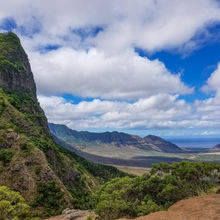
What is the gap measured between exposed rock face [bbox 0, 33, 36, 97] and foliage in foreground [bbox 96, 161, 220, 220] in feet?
316

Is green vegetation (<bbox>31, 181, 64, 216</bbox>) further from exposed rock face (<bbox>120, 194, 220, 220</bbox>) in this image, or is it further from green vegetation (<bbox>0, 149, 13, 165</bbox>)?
exposed rock face (<bbox>120, 194, 220, 220</bbox>)

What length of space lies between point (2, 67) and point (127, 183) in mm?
103746

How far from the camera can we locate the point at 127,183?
137 feet

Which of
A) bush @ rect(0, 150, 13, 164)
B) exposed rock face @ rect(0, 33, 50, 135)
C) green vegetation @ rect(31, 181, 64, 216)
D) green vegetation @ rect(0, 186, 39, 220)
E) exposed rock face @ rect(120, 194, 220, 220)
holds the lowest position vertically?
green vegetation @ rect(31, 181, 64, 216)

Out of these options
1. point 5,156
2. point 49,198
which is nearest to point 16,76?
point 5,156

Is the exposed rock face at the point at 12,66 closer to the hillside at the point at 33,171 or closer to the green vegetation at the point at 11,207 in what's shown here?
the hillside at the point at 33,171

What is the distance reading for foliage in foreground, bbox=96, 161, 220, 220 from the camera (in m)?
29.5

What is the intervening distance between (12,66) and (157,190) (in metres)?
118

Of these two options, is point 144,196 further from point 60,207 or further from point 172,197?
point 60,207

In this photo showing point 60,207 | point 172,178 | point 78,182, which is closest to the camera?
point 172,178

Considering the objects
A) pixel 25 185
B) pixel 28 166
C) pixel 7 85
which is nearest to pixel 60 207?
pixel 25 185

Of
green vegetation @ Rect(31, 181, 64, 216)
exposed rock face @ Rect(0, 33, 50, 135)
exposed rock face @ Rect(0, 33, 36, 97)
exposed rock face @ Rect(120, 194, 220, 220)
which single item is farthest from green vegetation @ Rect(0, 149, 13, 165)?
exposed rock face @ Rect(0, 33, 36, 97)

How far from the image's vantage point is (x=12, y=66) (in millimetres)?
113438

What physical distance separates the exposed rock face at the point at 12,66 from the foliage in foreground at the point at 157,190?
9631 centimetres
